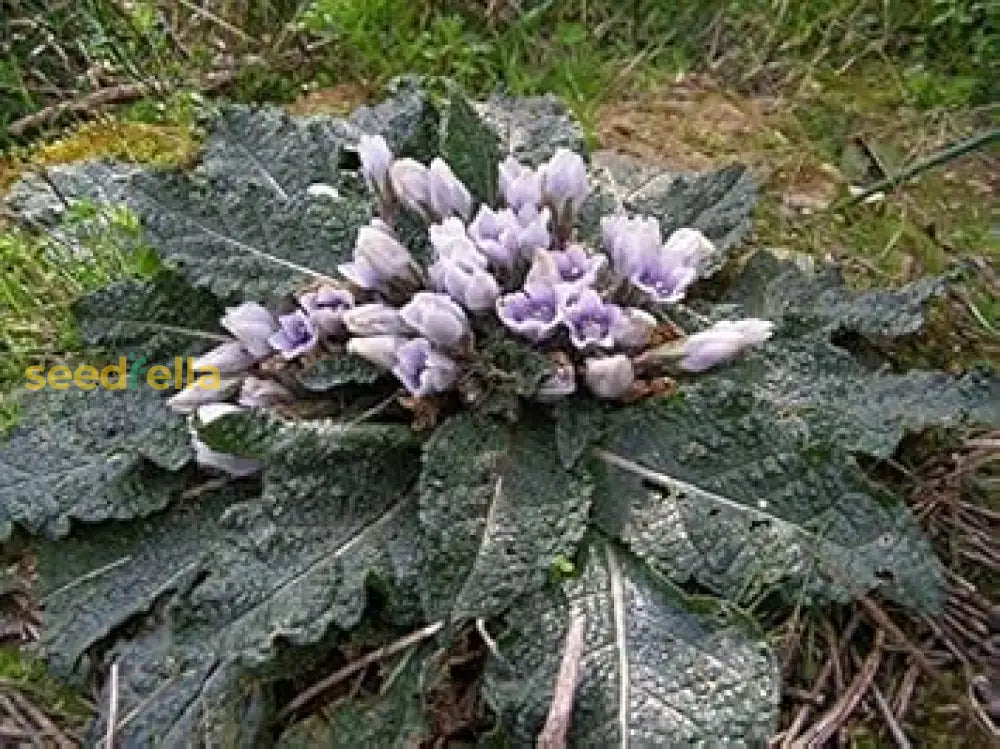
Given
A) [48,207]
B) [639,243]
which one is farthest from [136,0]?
[639,243]

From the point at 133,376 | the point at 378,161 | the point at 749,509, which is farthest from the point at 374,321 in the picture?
the point at 749,509

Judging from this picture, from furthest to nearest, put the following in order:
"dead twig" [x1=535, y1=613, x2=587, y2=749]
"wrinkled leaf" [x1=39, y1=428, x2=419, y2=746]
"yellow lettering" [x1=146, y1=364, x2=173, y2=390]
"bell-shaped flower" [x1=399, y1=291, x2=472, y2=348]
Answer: "yellow lettering" [x1=146, y1=364, x2=173, y2=390]
"bell-shaped flower" [x1=399, y1=291, x2=472, y2=348]
"wrinkled leaf" [x1=39, y1=428, x2=419, y2=746]
"dead twig" [x1=535, y1=613, x2=587, y2=749]

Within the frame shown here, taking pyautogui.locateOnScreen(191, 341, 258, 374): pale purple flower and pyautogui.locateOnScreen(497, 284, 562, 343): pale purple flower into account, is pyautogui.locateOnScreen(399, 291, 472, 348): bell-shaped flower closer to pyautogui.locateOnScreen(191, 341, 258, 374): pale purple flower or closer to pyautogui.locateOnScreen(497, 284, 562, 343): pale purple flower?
pyautogui.locateOnScreen(497, 284, 562, 343): pale purple flower

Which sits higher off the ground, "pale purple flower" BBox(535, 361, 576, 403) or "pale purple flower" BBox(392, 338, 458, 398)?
"pale purple flower" BBox(392, 338, 458, 398)

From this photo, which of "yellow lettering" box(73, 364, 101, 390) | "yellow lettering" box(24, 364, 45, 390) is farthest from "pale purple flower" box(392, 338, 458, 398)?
"yellow lettering" box(24, 364, 45, 390)

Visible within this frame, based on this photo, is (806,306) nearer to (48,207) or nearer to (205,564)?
(205,564)

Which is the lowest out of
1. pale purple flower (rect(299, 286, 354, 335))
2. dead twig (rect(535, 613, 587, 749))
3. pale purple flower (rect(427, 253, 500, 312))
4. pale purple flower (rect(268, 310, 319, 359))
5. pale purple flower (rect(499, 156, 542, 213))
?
dead twig (rect(535, 613, 587, 749))

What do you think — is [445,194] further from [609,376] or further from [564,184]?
[609,376]

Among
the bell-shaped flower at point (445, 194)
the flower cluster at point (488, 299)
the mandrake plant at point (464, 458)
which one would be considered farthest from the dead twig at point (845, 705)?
the bell-shaped flower at point (445, 194)
